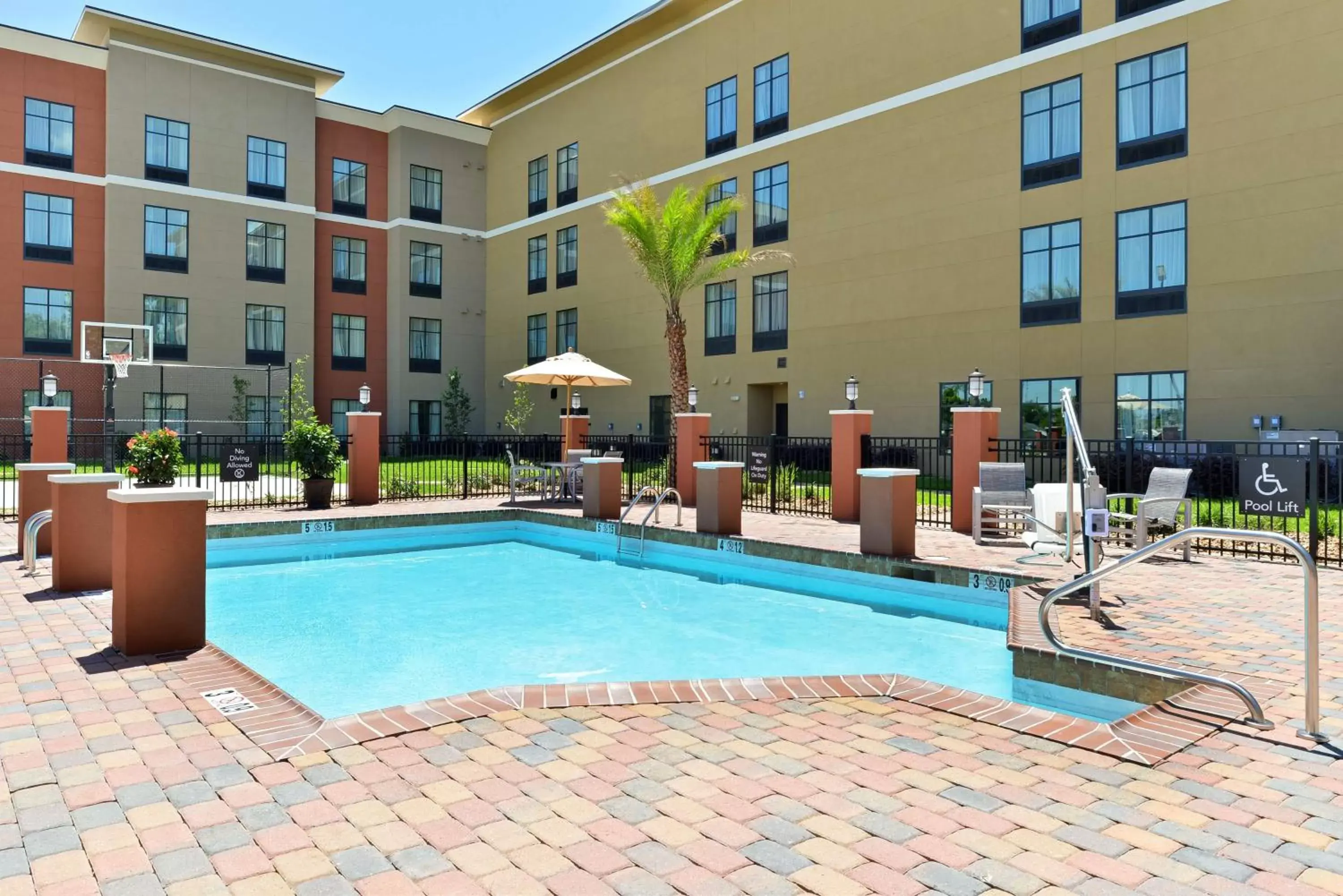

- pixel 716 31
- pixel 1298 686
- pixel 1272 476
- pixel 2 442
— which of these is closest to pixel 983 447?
pixel 1272 476

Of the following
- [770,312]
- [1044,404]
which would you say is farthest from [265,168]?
[1044,404]

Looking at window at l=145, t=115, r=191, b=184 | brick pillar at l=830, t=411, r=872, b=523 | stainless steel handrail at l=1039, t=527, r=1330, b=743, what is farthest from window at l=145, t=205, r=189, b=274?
stainless steel handrail at l=1039, t=527, r=1330, b=743

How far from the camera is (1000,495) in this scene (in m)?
11.7

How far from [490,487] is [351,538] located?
5.66 m

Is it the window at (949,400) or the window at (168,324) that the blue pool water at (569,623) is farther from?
the window at (168,324)

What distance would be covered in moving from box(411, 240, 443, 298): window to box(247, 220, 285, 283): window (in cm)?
507

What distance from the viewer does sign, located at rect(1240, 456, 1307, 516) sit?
8977 mm

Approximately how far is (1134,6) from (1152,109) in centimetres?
243

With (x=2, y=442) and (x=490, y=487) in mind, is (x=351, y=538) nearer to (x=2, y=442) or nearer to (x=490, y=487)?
(x=490, y=487)

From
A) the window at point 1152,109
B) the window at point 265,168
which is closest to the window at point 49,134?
the window at point 265,168

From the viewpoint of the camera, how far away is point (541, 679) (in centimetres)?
675

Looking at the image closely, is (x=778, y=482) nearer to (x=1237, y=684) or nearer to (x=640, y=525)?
(x=640, y=525)

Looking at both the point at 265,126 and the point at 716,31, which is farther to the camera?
the point at 265,126

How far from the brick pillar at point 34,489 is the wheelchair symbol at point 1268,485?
12.7 metres
